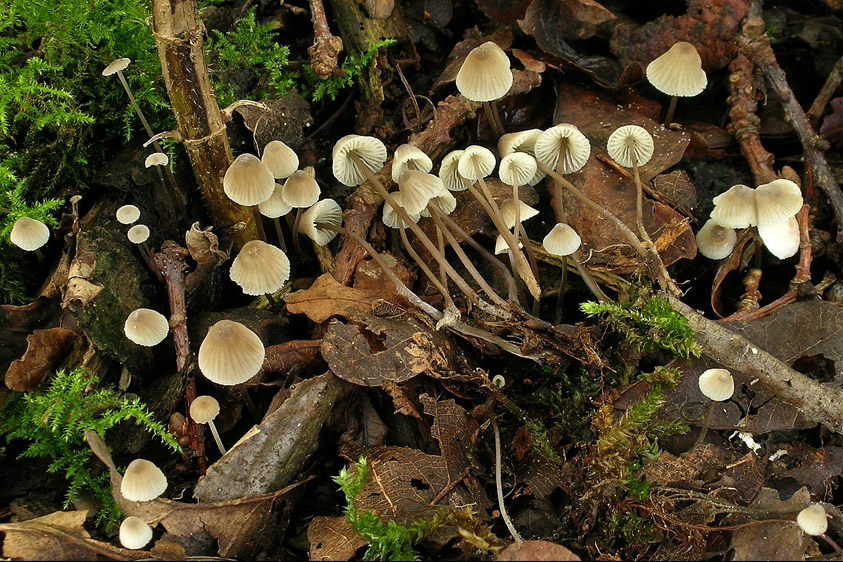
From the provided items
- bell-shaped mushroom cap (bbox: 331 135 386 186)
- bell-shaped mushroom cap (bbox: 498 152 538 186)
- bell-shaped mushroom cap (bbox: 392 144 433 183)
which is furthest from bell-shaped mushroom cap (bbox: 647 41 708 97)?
bell-shaped mushroom cap (bbox: 331 135 386 186)

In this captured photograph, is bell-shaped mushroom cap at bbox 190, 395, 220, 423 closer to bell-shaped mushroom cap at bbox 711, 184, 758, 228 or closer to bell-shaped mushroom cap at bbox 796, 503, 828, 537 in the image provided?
bell-shaped mushroom cap at bbox 796, 503, 828, 537

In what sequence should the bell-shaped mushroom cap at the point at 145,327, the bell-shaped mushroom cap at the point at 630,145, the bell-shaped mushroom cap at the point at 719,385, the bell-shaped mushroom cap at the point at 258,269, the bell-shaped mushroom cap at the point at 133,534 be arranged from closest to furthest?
the bell-shaped mushroom cap at the point at 133,534
the bell-shaped mushroom cap at the point at 719,385
the bell-shaped mushroom cap at the point at 145,327
the bell-shaped mushroom cap at the point at 258,269
the bell-shaped mushroom cap at the point at 630,145

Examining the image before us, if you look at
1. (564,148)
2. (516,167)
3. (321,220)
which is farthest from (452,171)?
(321,220)

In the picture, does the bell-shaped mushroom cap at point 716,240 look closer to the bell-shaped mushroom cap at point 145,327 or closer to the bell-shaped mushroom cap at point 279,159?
the bell-shaped mushroom cap at point 279,159

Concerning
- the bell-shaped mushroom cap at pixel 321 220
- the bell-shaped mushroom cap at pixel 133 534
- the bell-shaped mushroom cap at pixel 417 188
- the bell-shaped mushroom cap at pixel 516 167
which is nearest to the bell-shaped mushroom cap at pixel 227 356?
the bell-shaped mushroom cap at pixel 133 534

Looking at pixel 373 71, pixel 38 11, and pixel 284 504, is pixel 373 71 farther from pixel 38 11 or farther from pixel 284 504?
pixel 284 504

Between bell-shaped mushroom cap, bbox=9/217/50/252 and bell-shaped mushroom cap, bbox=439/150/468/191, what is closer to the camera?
bell-shaped mushroom cap, bbox=9/217/50/252
